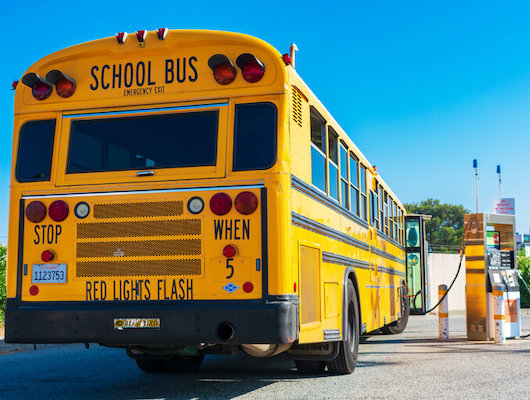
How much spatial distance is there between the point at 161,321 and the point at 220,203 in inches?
43.9

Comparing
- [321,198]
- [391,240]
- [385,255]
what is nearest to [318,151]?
[321,198]

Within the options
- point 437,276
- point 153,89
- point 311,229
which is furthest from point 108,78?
point 437,276

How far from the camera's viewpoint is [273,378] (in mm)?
7934

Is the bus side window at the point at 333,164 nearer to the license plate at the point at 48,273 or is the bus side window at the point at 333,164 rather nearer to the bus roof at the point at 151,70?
the bus roof at the point at 151,70

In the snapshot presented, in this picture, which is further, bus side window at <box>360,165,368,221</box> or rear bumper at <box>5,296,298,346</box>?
bus side window at <box>360,165,368,221</box>

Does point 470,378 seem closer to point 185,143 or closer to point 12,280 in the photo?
point 185,143

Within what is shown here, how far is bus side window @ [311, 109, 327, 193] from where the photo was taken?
274 inches

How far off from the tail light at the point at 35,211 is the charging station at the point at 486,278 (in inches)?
367

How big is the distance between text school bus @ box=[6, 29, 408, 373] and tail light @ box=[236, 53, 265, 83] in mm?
12

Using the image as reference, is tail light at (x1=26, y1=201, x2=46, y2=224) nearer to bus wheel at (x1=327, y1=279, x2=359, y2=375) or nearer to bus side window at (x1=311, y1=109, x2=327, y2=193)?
bus side window at (x1=311, y1=109, x2=327, y2=193)

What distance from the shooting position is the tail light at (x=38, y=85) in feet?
21.2

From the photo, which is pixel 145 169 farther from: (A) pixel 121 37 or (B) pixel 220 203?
(A) pixel 121 37

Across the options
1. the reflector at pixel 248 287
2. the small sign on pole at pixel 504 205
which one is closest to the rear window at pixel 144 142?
the reflector at pixel 248 287

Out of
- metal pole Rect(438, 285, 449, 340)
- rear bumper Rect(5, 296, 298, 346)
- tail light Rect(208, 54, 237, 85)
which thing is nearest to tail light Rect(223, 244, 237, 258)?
rear bumper Rect(5, 296, 298, 346)
